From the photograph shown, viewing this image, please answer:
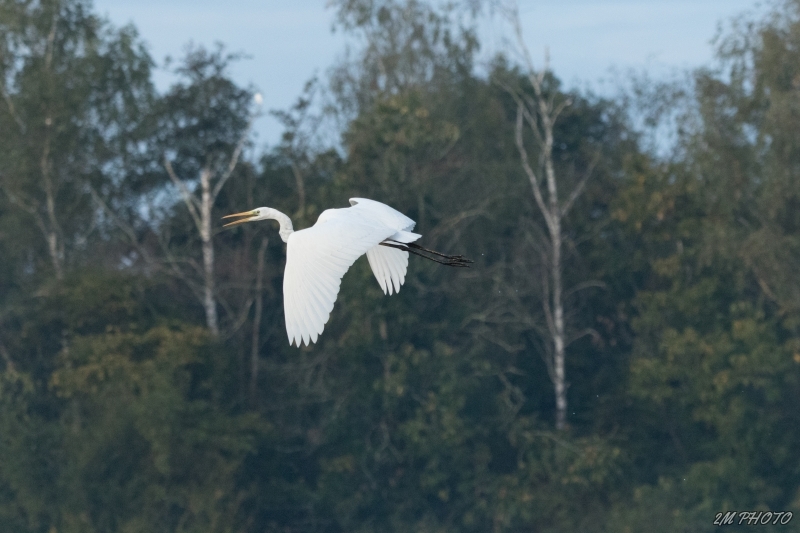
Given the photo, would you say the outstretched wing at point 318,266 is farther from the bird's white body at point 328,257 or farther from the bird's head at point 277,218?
the bird's head at point 277,218

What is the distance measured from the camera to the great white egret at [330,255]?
26.3 feet

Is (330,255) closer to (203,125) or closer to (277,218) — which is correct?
(277,218)

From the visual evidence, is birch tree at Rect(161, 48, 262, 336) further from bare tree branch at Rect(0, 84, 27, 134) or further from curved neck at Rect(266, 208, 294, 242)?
curved neck at Rect(266, 208, 294, 242)

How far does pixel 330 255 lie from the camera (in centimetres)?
852

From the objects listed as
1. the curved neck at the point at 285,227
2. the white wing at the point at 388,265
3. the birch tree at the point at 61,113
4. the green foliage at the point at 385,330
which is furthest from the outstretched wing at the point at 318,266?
the birch tree at the point at 61,113

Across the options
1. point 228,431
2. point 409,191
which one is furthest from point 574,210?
point 228,431

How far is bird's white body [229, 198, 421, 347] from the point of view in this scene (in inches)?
315

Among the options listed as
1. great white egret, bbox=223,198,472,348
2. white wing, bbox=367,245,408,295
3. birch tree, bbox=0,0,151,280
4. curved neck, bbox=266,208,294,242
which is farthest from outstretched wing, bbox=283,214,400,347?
birch tree, bbox=0,0,151,280

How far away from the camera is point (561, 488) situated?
2139 centimetres

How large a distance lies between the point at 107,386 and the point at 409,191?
5.22 m

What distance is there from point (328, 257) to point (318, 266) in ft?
0.37

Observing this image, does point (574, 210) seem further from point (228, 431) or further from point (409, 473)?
point (228, 431)

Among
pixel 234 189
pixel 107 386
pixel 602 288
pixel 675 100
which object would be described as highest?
pixel 675 100

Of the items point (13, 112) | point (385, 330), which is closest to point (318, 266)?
point (385, 330)
